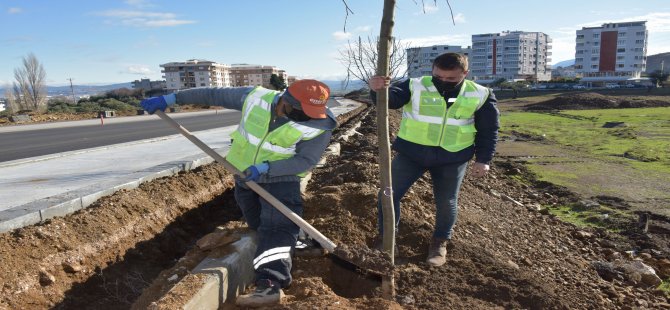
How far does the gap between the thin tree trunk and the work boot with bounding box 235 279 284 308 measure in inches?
27.2

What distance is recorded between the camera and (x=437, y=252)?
346 cm

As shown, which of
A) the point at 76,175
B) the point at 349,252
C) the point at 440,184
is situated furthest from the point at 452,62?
the point at 76,175

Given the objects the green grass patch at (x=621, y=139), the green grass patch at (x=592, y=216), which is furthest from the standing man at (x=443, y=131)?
the green grass patch at (x=621, y=139)

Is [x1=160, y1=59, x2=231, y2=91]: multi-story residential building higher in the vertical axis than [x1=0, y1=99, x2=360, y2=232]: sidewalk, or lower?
higher

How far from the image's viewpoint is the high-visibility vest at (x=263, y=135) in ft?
9.86

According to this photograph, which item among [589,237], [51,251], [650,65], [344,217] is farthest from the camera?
[650,65]

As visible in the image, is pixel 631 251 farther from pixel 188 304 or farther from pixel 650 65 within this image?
pixel 650 65

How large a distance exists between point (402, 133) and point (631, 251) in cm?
282

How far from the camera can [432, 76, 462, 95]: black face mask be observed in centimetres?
324

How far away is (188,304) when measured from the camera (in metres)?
2.47

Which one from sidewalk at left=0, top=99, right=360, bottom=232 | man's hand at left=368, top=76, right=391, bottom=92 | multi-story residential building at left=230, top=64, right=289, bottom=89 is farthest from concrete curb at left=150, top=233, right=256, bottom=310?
multi-story residential building at left=230, top=64, right=289, bottom=89

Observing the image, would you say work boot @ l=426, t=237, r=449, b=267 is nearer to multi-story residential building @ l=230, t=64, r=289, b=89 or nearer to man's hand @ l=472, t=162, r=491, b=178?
man's hand @ l=472, t=162, r=491, b=178

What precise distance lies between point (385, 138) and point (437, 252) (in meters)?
1.18

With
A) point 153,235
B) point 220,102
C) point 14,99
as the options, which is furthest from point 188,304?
point 14,99
